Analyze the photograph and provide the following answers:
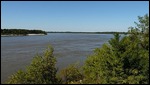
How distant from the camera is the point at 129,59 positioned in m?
18.0

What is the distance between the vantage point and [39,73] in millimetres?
17703

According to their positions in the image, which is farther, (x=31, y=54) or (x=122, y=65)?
(x=31, y=54)

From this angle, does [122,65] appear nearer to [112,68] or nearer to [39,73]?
[112,68]

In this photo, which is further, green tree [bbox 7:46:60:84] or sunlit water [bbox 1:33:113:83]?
sunlit water [bbox 1:33:113:83]

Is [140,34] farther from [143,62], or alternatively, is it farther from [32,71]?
[32,71]

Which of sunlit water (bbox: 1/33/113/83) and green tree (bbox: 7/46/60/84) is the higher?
green tree (bbox: 7/46/60/84)

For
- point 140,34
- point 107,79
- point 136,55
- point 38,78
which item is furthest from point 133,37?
point 38,78

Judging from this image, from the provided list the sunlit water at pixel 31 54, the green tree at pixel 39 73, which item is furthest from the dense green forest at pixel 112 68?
the sunlit water at pixel 31 54

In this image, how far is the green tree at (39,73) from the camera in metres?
17.2

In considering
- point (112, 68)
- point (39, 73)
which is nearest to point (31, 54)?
point (39, 73)

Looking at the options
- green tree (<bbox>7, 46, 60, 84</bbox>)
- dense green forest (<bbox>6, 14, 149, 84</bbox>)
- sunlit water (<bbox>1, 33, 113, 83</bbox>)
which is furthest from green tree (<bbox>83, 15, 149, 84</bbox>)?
sunlit water (<bbox>1, 33, 113, 83</bbox>)

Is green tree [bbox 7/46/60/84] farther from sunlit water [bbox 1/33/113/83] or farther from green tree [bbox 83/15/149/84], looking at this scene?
sunlit water [bbox 1/33/113/83]

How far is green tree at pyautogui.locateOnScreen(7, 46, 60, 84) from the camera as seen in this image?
56.4 feet

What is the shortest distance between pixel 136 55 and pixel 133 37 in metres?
4.07
